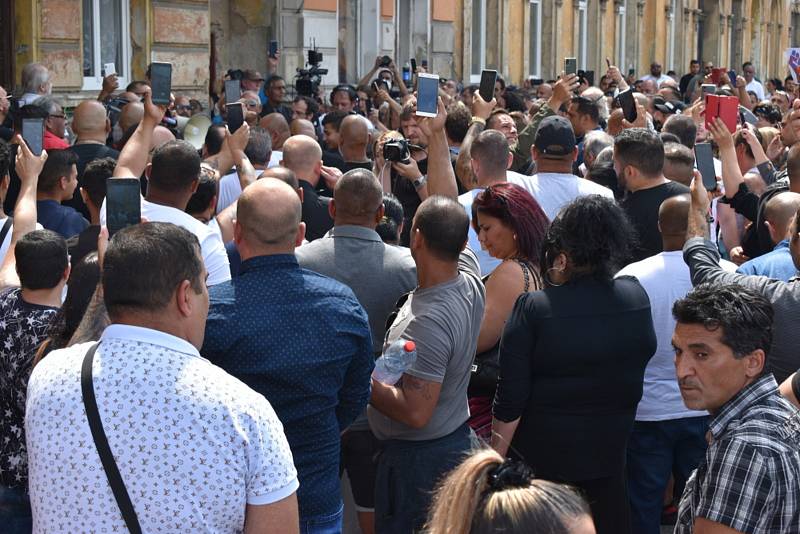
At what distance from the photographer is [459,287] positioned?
13.6 feet

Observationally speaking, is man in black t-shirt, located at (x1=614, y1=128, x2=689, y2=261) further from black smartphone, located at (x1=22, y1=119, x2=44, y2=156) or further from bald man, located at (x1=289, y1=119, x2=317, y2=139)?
bald man, located at (x1=289, y1=119, x2=317, y2=139)

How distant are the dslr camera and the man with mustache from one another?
130 inches

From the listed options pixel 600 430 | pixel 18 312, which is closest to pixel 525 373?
pixel 600 430

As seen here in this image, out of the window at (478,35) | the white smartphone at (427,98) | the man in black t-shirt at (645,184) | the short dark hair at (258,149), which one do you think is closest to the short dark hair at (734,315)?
the man in black t-shirt at (645,184)

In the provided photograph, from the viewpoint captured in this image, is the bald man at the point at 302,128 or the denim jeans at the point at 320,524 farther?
the bald man at the point at 302,128

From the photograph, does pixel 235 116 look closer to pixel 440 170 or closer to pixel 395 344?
pixel 440 170

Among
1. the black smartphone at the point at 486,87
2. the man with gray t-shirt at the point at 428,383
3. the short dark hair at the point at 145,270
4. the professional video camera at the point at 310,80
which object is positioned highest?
the professional video camera at the point at 310,80

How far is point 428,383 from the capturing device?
395 cm

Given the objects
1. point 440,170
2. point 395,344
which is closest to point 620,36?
point 440,170

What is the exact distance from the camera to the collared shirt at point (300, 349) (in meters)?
3.38

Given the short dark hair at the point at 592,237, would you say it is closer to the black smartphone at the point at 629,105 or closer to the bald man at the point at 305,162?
the bald man at the point at 305,162

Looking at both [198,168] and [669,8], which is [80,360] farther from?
[669,8]

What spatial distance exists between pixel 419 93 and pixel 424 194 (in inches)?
24.4

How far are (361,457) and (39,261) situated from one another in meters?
1.50
